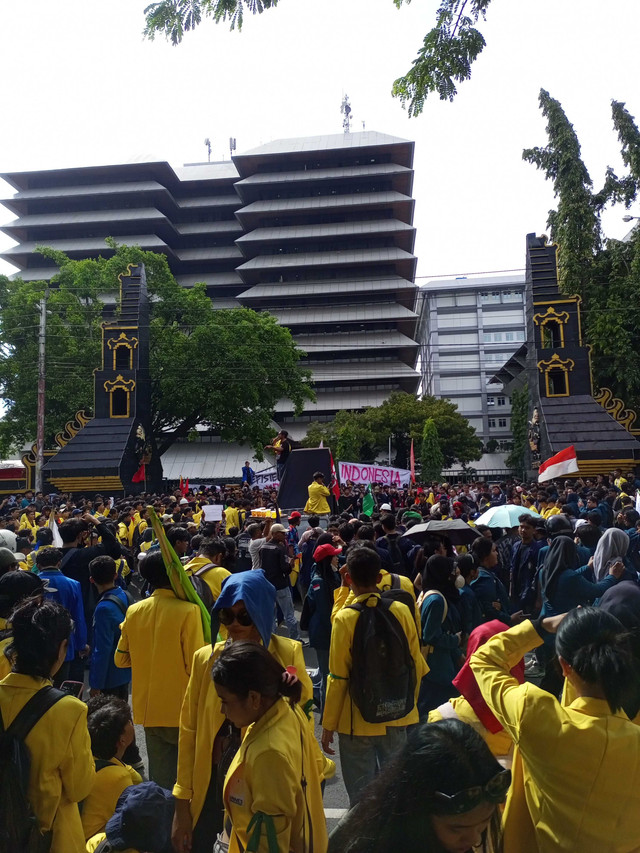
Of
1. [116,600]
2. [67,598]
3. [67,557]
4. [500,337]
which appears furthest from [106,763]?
[500,337]

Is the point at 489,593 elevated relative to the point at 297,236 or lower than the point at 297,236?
lower

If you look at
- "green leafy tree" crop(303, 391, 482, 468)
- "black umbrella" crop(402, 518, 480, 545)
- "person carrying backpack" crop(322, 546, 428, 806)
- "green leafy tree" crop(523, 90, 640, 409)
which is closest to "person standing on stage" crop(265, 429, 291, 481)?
"black umbrella" crop(402, 518, 480, 545)

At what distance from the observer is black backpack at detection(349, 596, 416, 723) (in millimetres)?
3730

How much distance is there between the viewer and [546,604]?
599 cm

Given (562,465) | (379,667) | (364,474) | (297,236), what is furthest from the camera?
(297,236)

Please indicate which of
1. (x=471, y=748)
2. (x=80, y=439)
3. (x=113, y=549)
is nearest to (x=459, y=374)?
(x=80, y=439)

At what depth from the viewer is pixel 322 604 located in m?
5.71

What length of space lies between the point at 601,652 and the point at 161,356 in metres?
35.1

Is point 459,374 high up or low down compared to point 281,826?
up

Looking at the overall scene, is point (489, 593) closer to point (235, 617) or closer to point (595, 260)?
point (235, 617)

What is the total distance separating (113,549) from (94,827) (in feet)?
14.7

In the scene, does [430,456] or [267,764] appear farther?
[430,456]

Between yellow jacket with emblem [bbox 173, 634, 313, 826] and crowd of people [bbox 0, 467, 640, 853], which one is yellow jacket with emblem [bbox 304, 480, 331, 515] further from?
yellow jacket with emblem [bbox 173, 634, 313, 826]

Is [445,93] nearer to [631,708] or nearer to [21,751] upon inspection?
[631,708]
